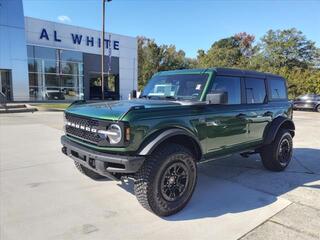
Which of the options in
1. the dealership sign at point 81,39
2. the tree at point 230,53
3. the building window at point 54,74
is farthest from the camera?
the tree at point 230,53

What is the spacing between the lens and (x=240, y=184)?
4945 millimetres

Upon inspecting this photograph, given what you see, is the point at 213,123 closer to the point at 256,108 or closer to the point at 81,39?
the point at 256,108

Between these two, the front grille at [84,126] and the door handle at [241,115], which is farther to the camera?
the door handle at [241,115]

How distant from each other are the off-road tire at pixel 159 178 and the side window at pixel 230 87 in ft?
4.22

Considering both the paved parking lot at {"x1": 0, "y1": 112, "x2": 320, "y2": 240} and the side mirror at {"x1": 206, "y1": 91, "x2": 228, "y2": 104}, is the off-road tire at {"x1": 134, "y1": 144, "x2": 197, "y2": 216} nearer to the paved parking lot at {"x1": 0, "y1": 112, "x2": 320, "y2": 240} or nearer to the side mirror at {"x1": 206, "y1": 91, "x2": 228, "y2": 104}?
the paved parking lot at {"x1": 0, "y1": 112, "x2": 320, "y2": 240}

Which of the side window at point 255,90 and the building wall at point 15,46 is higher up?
the building wall at point 15,46

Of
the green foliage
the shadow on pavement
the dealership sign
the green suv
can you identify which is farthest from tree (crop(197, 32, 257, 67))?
the green suv

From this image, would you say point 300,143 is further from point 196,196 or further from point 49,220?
point 49,220

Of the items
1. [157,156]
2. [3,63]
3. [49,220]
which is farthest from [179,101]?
[3,63]

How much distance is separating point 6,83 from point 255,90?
22309 millimetres

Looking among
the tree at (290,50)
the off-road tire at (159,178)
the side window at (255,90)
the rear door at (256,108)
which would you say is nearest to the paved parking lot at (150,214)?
the off-road tire at (159,178)

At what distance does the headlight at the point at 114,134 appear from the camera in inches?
132

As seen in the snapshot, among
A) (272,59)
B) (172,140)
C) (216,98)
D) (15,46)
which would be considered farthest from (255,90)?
(272,59)

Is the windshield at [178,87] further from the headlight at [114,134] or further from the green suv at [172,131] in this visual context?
the headlight at [114,134]
